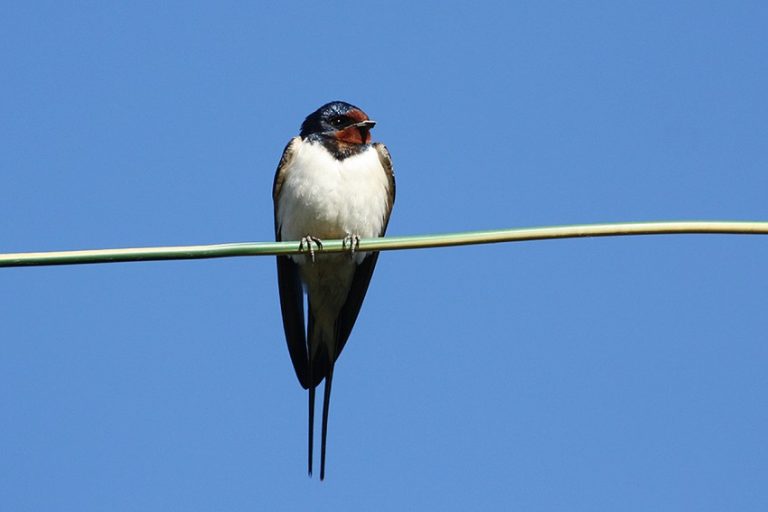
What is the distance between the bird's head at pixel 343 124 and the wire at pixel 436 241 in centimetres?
200

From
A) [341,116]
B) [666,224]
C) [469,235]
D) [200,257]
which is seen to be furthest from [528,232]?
[341,116]

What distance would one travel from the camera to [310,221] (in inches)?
165

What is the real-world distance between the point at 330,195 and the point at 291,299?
57 centimetres

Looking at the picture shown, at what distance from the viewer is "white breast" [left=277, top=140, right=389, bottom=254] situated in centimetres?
417

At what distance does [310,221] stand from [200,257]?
6.17 ft

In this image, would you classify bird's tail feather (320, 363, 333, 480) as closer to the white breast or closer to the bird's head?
the white breast

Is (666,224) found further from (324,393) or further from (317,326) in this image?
(317,326)

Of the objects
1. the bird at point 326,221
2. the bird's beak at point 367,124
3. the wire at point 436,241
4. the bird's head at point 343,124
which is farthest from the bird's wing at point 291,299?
the wire at point 436,241

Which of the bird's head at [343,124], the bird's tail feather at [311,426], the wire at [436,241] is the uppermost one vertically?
the bird's head at [343,124]

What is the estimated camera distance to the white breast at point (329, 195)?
4.17 meters

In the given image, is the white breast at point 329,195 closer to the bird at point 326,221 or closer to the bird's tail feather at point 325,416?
the bird at point 326,221

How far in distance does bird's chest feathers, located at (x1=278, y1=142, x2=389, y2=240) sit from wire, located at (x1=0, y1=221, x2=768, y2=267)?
1.73 metres

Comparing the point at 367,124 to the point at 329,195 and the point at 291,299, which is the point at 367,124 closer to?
the point at 329,195

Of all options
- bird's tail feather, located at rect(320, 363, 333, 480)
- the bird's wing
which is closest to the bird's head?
the bird's wing
